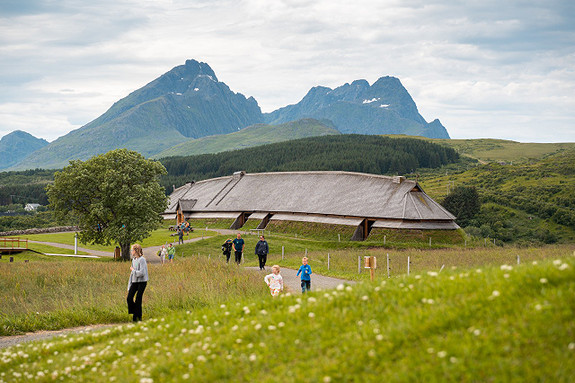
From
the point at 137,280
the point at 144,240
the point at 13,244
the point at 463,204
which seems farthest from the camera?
the point at 463,204

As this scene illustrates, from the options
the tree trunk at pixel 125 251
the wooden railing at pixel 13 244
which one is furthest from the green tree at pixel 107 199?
the wooden railing at pixel 13 244

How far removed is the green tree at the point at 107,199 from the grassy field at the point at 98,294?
1993 centimetres

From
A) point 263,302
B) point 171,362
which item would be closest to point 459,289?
point 263,302

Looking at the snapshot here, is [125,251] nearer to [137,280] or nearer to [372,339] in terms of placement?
[137,280]

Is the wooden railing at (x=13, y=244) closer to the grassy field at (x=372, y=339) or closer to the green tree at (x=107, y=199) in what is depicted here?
the green tree at (x=107, y=199)

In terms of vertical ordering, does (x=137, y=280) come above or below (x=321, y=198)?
below

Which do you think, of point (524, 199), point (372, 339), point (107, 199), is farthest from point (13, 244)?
point (524, 199)

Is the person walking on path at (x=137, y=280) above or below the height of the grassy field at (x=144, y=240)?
above

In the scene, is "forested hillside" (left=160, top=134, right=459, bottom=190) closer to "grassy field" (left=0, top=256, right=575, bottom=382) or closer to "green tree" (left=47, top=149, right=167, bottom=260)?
"green tree" (left=47, top=149, right=167, bottom=260)

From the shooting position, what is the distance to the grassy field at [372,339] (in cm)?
632

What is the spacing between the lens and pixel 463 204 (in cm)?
8962

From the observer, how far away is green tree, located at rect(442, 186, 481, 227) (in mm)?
89000

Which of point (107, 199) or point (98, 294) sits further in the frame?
point (107, 199)

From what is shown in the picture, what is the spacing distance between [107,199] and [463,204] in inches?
2626
